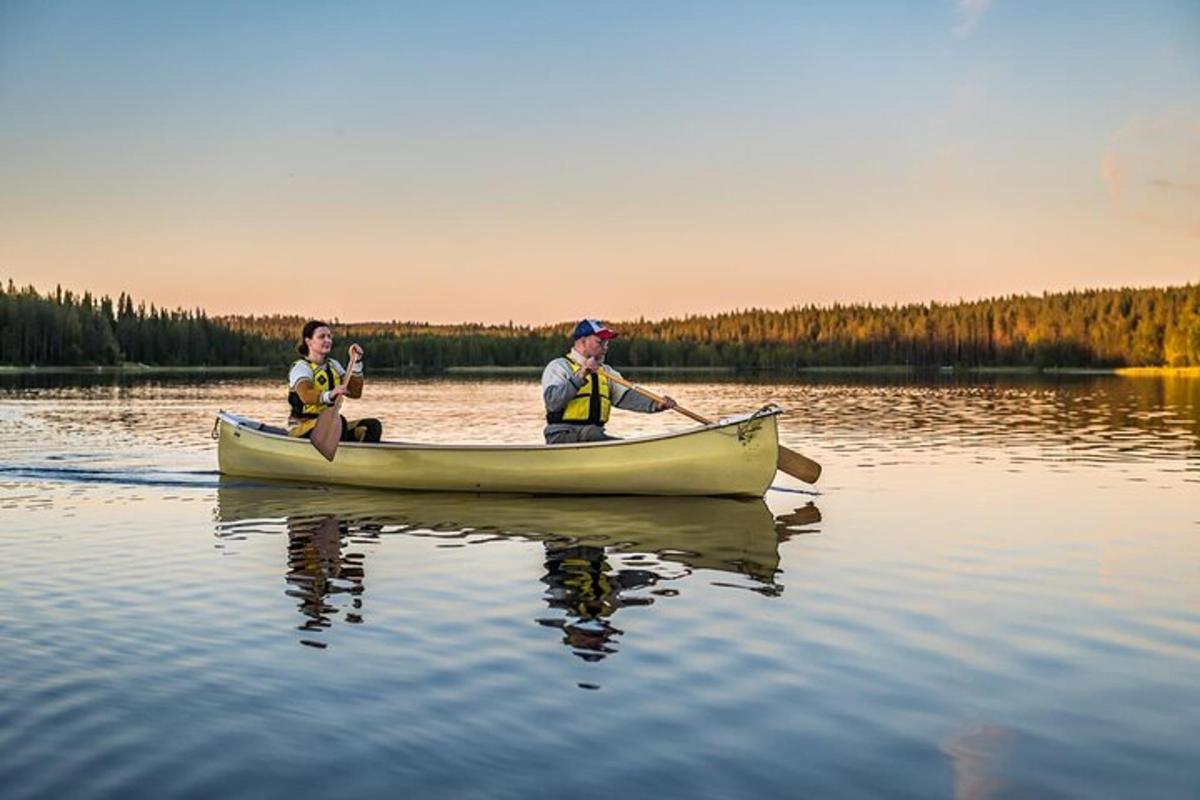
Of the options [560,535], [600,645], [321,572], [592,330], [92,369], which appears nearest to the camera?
[600,645]

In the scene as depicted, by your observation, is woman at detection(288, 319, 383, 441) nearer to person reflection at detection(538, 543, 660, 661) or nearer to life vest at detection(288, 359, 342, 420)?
life vest at detection(288, 359, 342, 420)

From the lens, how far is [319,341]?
60.2 ft

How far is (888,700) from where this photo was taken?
7.46 m

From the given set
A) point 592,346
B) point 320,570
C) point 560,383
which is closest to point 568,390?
point 560,383

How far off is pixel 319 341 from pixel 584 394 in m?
4.21

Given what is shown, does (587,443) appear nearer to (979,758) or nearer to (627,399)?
(627,399)

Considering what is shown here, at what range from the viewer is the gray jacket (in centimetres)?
1817

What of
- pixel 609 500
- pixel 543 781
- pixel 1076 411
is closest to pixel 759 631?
pixel 543 781

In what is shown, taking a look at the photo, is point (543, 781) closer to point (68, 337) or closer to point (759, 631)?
point (759, 631)

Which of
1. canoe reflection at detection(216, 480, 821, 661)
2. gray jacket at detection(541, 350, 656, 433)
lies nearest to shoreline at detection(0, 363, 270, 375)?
canoe reflection at detection(216, 480, 821, 661)

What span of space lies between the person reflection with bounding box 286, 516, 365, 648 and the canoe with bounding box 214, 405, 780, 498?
2988 millimetres

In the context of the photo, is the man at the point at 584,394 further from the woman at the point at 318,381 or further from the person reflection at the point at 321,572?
the person reflection at the point at 321,572

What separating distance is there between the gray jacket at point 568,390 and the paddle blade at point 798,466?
2255mm

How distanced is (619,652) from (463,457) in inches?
420
